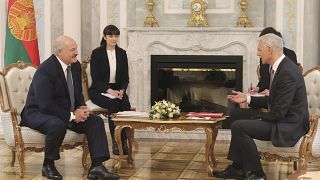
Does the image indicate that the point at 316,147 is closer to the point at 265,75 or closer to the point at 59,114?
the point at 265,75

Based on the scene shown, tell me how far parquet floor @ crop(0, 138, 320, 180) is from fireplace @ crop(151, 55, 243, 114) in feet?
3.50

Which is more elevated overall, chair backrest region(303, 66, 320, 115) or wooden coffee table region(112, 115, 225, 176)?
chair backrest region(303, 66, 320, 115)

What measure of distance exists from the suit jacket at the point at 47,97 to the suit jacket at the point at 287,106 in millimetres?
1835

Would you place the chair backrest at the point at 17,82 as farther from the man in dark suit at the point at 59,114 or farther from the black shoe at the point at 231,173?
the black shoe at the point at 231,173

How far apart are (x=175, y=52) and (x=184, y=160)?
2.12 metres

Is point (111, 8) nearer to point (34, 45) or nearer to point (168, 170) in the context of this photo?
point (34, 45)

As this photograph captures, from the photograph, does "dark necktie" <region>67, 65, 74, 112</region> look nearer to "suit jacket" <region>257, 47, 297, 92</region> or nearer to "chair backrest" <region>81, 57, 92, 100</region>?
"chair backrest" <region>81, 57, 92, 100</region>

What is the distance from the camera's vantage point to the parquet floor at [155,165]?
17.9 ft

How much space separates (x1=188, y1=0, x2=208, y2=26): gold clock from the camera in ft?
25.8

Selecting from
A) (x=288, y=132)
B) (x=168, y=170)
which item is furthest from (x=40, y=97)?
(x=288, y=132)

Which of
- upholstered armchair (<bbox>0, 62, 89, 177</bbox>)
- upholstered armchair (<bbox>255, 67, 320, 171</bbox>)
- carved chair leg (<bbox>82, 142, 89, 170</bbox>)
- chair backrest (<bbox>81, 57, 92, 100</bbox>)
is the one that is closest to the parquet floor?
carved chair leg (<bbox>82, 142, 89, 170</bbox>)

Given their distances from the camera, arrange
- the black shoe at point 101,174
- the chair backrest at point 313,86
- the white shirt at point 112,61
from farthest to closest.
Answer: the white shirt at point 112,61 → the chair backrest at point 313,86 → the black shoe at point 101,174

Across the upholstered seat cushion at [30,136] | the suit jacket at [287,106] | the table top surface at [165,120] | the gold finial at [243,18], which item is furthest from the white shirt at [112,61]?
the suit jacket at [287,106]

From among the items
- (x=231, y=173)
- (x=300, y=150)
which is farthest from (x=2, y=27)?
(x=300, y=150)
